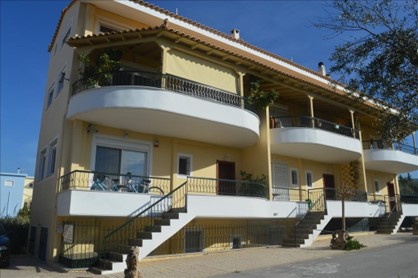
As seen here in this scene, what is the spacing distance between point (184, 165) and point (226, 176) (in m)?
2.69

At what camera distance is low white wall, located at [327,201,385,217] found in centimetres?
1912

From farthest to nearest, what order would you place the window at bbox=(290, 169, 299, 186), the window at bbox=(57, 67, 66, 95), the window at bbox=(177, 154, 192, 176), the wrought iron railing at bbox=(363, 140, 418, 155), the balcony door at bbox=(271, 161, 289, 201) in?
the wrought iron railing at bbox=(363, 140, 418, 155) < the window at bbox=(290, 169, 299, 186) < the balcony door at bbox=(271, 161, 289, 201) < the window at bbox=(177, 154, 192, 176) < the window at bbox=(57, 67, 66, 95)

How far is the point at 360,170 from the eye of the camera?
23672mm

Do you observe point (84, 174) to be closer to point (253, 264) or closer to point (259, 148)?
point (253, 264)

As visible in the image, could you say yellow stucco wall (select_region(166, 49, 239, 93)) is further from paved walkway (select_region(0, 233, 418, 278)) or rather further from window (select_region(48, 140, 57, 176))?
paved walkway (select_region(0, 233, 418, 278))

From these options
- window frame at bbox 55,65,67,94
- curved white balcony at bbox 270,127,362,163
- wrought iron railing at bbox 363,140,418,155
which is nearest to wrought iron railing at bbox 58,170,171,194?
window frame at bbox 55,65,67,94

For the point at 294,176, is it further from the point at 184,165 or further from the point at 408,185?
the point at 408,185

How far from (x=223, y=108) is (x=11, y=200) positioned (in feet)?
112

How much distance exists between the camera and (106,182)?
1377 centimetres

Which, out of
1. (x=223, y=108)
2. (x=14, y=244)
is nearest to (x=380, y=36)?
(x=223, y=108)

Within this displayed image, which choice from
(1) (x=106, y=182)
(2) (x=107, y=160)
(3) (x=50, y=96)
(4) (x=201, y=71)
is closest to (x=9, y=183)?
(3) (x=50, y=96)

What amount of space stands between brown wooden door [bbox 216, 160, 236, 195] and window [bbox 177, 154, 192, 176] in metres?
1.80

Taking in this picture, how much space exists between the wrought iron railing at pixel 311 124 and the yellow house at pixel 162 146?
4.4 inches

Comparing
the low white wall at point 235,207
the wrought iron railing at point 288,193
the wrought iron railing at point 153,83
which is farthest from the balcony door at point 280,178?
the wrought iron railing at point 153,83
